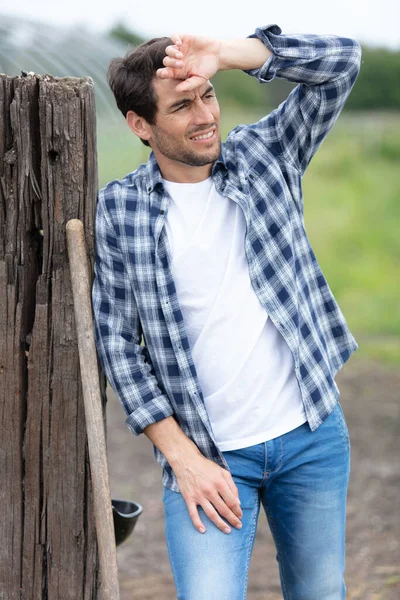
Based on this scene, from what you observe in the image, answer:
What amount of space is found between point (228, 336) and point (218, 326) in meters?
0.04

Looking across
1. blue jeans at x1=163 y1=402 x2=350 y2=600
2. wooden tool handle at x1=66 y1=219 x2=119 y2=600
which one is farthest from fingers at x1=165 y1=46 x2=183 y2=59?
blue jeans at x1=163 y1=402 x2=350 y2=600

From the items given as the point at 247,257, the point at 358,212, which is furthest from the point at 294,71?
the point at 358,212

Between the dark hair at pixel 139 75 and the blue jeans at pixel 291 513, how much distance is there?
1041 millimetres

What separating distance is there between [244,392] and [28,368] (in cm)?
65

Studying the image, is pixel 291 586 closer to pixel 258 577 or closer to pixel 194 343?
pixel 194 343

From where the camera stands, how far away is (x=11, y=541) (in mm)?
2545

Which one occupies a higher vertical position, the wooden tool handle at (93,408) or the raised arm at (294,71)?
the raised arm at (294,71)

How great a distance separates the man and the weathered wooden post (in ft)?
0.47

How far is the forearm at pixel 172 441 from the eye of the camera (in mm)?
2383

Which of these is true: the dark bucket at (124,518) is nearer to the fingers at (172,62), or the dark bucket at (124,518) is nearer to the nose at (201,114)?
the nose at (201,114)

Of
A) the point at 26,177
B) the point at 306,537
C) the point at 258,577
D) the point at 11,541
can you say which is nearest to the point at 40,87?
the point at 26,177

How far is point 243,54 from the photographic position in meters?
2.45

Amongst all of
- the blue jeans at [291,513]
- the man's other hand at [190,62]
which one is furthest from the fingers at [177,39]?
the blue jeans at [291,513]

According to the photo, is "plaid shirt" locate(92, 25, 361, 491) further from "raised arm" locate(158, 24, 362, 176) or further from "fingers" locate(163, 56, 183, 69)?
"fingers" locate(163, 56, 183, 69)
